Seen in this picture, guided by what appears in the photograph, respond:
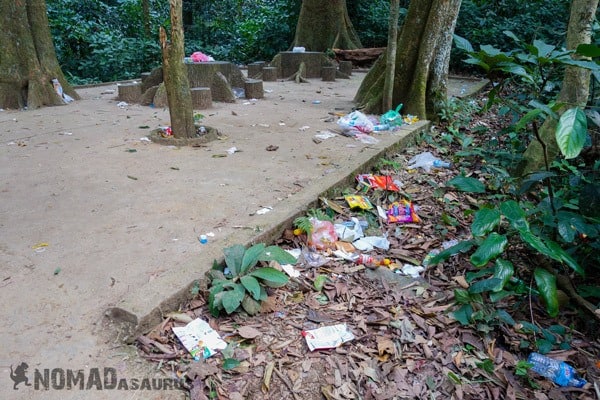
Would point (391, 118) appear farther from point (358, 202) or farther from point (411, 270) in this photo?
point (411, 270)

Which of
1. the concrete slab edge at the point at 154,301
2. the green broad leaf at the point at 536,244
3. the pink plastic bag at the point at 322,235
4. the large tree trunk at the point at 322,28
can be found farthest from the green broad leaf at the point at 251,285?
the large tree trunk at the point at 322,28

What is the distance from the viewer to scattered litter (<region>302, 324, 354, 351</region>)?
2186mm

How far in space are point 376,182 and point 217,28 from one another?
1444 centimetres

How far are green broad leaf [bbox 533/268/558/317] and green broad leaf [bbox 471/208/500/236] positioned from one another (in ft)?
1.25

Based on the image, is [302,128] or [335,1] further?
[335,1]

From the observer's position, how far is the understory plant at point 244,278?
2.31 meters

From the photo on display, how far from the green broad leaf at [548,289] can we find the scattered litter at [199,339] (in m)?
1.69

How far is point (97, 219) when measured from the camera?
10.5ft

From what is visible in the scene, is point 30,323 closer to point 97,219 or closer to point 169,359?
point 169,359

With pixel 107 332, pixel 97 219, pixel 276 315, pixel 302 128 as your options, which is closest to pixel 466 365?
pixel 276 315

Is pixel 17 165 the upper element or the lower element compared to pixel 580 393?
upper

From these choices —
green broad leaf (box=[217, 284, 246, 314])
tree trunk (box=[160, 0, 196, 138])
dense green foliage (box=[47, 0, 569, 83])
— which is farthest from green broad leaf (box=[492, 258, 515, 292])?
dense green foliage (box=[47, 0, 569, 83])

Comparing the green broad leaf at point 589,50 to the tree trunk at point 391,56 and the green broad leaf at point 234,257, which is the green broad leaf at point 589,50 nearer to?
the green broad leaf at point 234,257

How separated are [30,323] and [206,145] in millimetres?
3420
